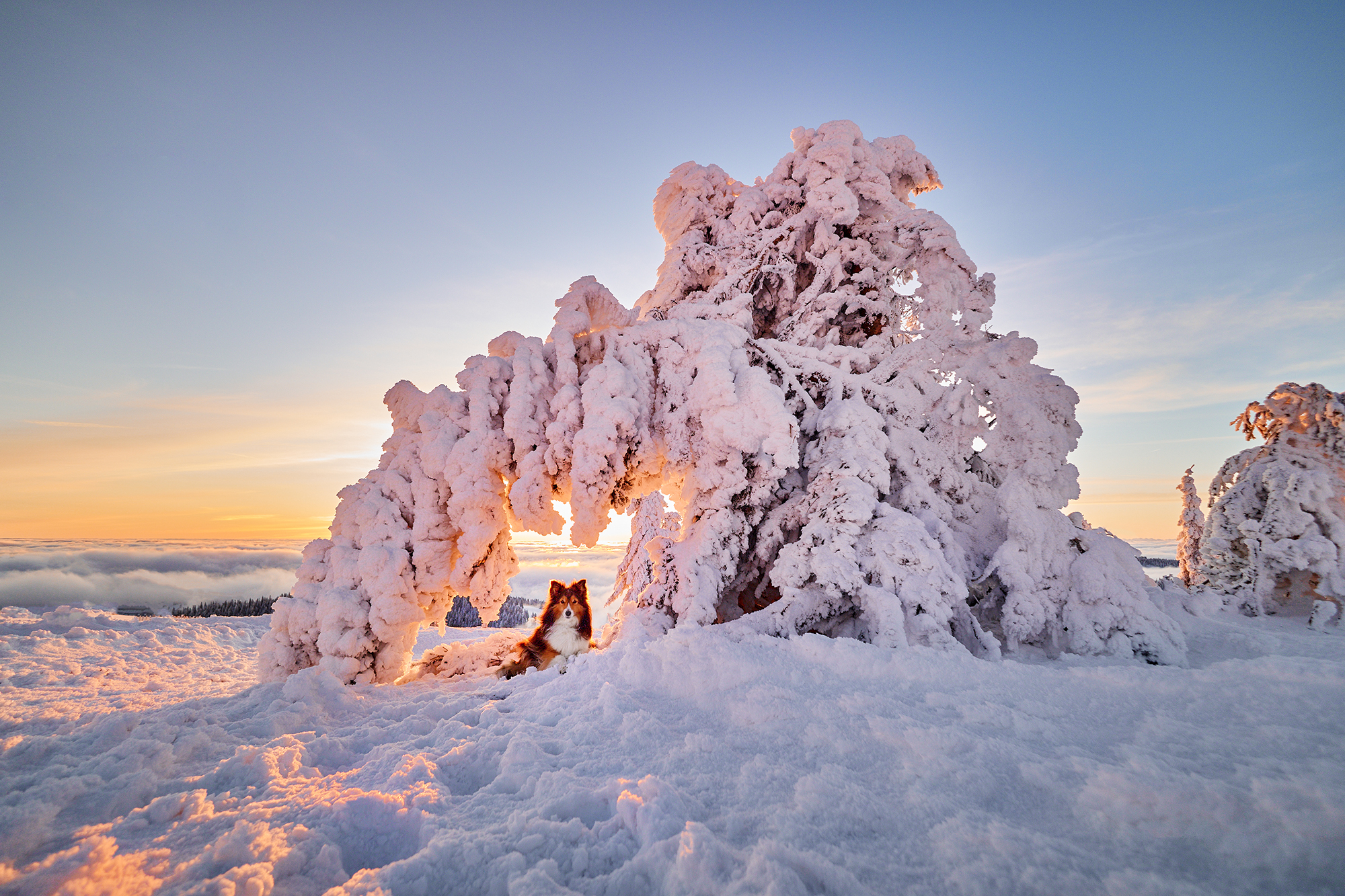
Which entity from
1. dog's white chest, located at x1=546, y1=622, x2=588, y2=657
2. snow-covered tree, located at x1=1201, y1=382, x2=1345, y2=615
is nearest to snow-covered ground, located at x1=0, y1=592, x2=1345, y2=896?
dog's white chest, located at x1=546, y1=622, x2=588, y2=657

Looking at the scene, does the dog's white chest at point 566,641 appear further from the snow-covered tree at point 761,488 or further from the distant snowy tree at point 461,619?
the distant snowy tree at point 461,619

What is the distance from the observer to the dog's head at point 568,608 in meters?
6.17

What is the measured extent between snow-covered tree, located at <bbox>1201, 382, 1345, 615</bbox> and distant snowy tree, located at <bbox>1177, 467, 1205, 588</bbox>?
3.70ft

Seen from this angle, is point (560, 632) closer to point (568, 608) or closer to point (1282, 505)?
point (568, 608)

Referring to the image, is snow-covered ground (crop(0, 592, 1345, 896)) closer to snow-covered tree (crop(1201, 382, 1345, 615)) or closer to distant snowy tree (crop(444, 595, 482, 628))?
snow-covered tree (crop(1201, 382, 1345, 615))

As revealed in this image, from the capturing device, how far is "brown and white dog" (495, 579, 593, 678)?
5.80 meters

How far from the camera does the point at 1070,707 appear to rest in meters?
2.80

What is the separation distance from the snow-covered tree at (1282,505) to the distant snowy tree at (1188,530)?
113 centimetres

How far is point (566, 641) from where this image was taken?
6039mm

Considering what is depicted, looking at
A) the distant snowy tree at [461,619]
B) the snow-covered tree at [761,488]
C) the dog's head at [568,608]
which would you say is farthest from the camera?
the distant snowy tree at [461,619]

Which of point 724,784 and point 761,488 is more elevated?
point 761,488

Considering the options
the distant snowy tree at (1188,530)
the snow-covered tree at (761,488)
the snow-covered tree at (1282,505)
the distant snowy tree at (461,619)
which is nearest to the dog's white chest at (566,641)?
the snow-covered tree at (761,488)

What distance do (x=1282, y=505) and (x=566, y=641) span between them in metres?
9.40

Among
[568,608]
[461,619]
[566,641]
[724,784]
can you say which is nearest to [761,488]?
[568,608]
